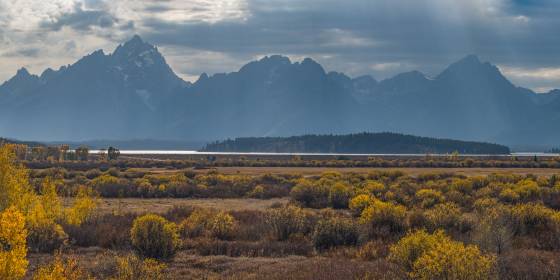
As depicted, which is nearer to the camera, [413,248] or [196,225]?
[413,248]

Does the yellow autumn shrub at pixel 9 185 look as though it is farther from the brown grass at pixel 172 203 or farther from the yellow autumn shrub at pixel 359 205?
the yellow autumn shrub at pixel 359 205

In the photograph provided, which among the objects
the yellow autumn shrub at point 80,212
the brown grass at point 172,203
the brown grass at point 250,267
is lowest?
the brown grass at point 172,203

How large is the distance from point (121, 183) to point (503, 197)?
84.6ft

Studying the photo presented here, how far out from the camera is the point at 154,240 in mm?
17969

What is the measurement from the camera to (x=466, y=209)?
29.0 metres

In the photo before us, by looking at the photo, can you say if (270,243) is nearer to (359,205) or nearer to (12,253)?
(359,205)

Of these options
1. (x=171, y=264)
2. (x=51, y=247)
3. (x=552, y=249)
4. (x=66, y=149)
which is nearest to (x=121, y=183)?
(x=51, y=247)

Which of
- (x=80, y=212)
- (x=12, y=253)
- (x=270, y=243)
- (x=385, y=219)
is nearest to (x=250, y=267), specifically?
(x=270, y=243)

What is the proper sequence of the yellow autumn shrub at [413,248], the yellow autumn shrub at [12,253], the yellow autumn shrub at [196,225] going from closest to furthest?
1. the yellow autumn shrub at [12,253]
2. the yellow autumn shrub at [413,248]
3. the yellow autumn shrub at [196,225]

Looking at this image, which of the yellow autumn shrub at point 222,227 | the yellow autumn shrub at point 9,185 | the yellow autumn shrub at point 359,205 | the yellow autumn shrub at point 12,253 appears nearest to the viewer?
the yellow autumn shrub at point 12,253

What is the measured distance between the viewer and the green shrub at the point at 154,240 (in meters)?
17.9

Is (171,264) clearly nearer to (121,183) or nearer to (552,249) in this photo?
(552,249)

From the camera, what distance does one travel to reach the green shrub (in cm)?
1786

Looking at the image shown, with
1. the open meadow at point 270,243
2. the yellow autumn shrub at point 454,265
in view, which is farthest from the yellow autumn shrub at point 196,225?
the yellow autumn shrub at point 454,265
